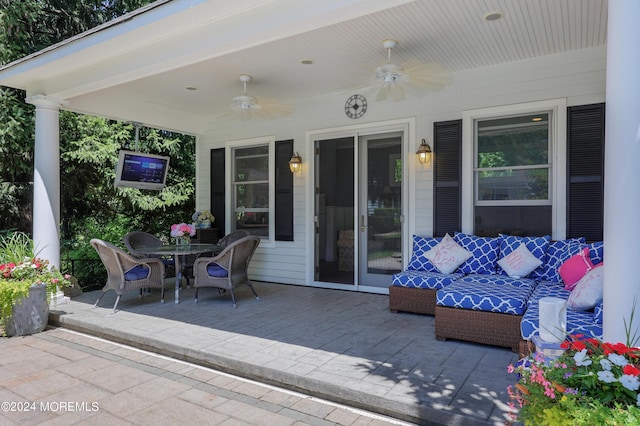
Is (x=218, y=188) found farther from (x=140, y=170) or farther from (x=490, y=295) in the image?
(x=490, y=295)

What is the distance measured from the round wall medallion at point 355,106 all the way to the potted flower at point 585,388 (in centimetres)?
471

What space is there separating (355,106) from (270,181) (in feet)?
6.30

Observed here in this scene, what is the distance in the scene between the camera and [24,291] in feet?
14.2

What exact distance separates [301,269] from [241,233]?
1126mm

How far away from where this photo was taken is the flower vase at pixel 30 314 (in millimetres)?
4328

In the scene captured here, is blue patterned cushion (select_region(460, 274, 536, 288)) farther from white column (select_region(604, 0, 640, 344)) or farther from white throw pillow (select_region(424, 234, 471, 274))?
white column (select_region(604, 0, 640, 344))

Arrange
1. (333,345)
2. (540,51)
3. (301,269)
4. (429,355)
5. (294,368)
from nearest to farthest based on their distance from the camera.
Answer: (294,368) < (429,355) < (333,345) < (540,51) < (301,269)

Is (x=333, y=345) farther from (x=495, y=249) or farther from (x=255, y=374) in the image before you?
(x=495, y=249)

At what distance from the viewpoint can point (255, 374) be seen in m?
3.15

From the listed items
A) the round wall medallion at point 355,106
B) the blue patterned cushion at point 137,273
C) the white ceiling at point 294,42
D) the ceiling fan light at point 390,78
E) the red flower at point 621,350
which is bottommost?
the blue patterned cushion at point 137,273

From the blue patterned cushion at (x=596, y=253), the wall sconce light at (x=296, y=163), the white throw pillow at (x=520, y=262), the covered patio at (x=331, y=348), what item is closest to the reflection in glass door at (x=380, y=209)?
the covered patio at (x=331, y=348)

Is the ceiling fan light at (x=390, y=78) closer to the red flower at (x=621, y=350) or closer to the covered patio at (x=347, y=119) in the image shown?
the covered patio at (x=347, y=119)

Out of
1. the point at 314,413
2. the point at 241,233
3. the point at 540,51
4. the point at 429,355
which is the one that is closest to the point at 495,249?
the point at 429,355

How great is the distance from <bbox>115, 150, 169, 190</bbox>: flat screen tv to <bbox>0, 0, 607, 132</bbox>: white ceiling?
41.1 inches
